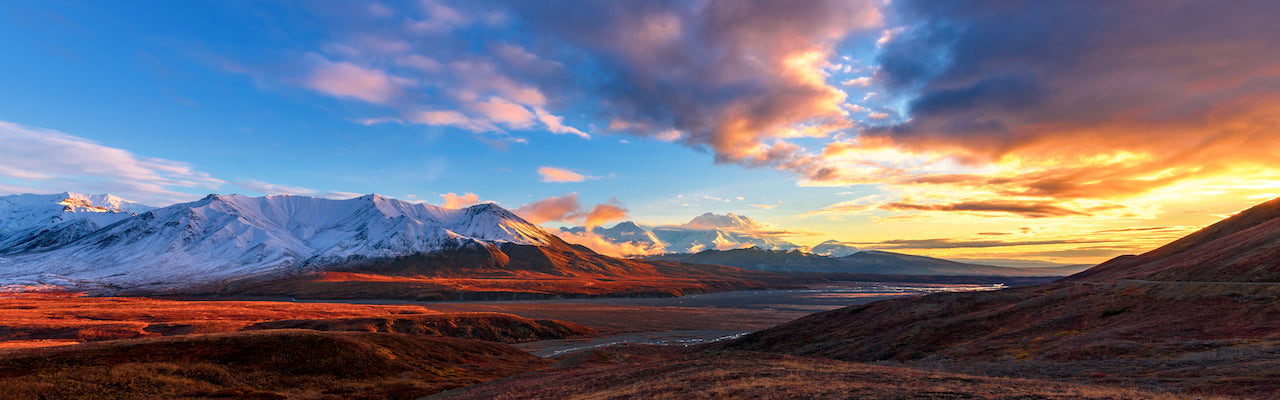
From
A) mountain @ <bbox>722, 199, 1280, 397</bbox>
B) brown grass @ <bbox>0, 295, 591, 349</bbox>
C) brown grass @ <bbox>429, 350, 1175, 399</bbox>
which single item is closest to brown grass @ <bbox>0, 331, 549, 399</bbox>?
brown grass @ <bbox>429, 350, 1175, 399</bbox>

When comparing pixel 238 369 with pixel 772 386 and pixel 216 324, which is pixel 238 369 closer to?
pixel 772 386

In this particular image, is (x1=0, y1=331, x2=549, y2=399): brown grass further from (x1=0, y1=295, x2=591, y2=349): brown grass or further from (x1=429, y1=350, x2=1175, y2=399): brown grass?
(x1=0, y1=295, x2=591, y2=349): brown grass

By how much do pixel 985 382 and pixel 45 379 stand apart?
60.4 metres

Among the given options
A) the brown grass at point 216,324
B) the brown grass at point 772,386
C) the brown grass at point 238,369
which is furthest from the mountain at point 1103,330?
the brown grass at point 216,324

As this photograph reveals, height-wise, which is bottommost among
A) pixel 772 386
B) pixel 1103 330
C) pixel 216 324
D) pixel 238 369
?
pixel 216 324

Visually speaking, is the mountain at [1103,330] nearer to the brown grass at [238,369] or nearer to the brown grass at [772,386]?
the brown grass at [772,386]

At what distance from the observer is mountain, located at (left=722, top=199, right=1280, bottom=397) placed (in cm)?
2978

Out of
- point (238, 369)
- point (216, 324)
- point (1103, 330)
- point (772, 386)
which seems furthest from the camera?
point (216, 324)

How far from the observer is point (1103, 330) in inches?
1802

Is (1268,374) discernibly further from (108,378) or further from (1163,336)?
(108,378)

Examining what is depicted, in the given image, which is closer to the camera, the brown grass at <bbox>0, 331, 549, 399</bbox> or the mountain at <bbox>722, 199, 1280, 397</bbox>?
the mountain at <bbox>722, 199, 1280, 397</bbox>

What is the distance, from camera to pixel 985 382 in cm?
2653

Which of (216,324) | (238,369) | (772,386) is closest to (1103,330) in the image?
(772,386)

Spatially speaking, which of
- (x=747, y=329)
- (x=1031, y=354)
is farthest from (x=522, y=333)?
(x=1031, y=354)
